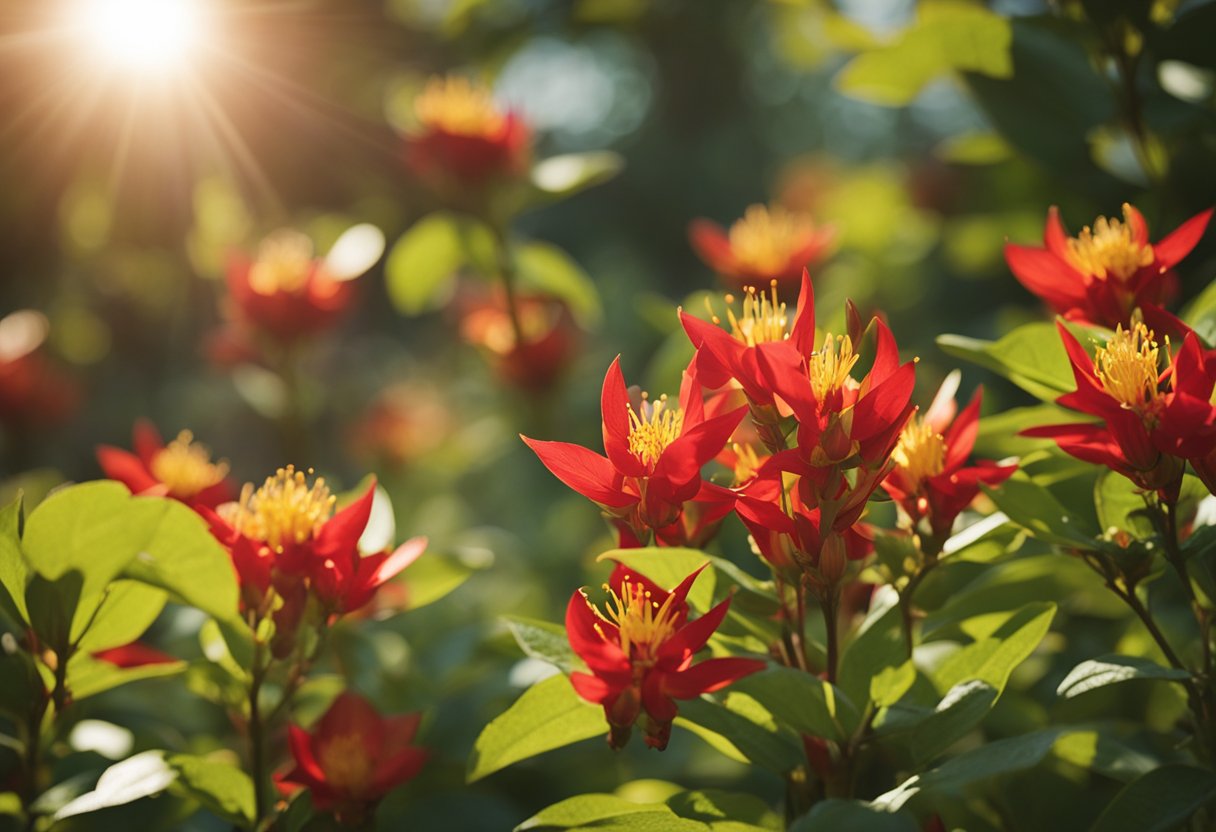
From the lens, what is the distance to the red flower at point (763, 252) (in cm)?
110

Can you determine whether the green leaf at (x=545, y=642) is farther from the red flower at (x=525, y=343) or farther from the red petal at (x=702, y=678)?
the red flower at (x=525, y=343)

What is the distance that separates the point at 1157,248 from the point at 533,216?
116 inches

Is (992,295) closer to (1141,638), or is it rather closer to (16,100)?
(1141,638)

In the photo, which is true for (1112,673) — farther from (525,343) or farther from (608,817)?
(525,343)

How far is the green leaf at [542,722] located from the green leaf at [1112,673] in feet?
0.94

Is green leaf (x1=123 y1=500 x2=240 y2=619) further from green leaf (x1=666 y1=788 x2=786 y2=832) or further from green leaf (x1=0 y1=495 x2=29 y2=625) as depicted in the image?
green leaf (x1=666 y1=788 x2=786 y2=832)

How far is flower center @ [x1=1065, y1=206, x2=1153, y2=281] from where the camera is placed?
69 cm

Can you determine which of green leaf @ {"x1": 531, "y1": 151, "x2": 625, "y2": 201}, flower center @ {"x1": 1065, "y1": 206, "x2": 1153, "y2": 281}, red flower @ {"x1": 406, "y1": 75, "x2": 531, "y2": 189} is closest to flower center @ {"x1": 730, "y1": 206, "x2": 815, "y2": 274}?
green leaf @ {"x1": 531, "y1": 151, "x2": 625, "y2": 201}

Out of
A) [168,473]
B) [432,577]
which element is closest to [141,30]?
[168,473]

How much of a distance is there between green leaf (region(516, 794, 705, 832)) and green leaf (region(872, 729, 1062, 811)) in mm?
125

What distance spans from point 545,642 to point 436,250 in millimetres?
730

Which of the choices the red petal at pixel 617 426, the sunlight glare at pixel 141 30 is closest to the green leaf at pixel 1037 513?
the red petal at pixel 617 426

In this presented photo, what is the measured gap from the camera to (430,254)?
4.17 ft

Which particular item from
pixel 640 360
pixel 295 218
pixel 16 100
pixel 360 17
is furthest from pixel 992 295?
pixel 16 100
